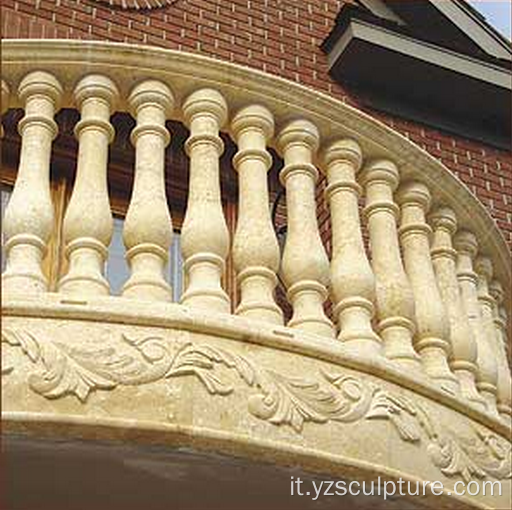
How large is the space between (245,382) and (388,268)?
2.49 feet

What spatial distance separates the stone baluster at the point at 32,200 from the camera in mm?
3389

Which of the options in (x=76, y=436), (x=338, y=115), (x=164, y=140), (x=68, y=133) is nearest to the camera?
(x=76, y=436)

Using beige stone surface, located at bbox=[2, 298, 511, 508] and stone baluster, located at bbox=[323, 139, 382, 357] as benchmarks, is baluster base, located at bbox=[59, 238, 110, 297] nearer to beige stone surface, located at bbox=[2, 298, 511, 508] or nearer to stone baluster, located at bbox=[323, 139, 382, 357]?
beige stone surface, located at bbox=[2, 298, 511, 508]

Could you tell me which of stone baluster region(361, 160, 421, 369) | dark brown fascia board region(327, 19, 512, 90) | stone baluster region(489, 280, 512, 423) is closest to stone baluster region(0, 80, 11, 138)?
stone baluster region(361, 160, 421, 369)

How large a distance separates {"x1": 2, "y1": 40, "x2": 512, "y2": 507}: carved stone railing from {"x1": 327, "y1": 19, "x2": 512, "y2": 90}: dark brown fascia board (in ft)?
8.79

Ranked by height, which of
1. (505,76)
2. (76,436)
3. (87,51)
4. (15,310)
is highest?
(505,76)

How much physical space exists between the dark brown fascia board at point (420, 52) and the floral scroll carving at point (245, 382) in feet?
11.7

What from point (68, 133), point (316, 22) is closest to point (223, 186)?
point (68, 133)

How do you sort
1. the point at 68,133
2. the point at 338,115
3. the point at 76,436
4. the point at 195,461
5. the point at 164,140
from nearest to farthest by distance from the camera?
1. the point at 76,436
2. the point at 195,461
3. the point at 164,140
4. the point at 338,115
5. the point at 68,133

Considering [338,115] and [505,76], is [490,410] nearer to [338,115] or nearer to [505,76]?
[338,115]

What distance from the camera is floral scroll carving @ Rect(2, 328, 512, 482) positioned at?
3.25 metres

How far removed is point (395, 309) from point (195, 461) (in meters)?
0.83

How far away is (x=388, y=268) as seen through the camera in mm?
3900

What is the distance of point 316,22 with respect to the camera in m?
7.30
